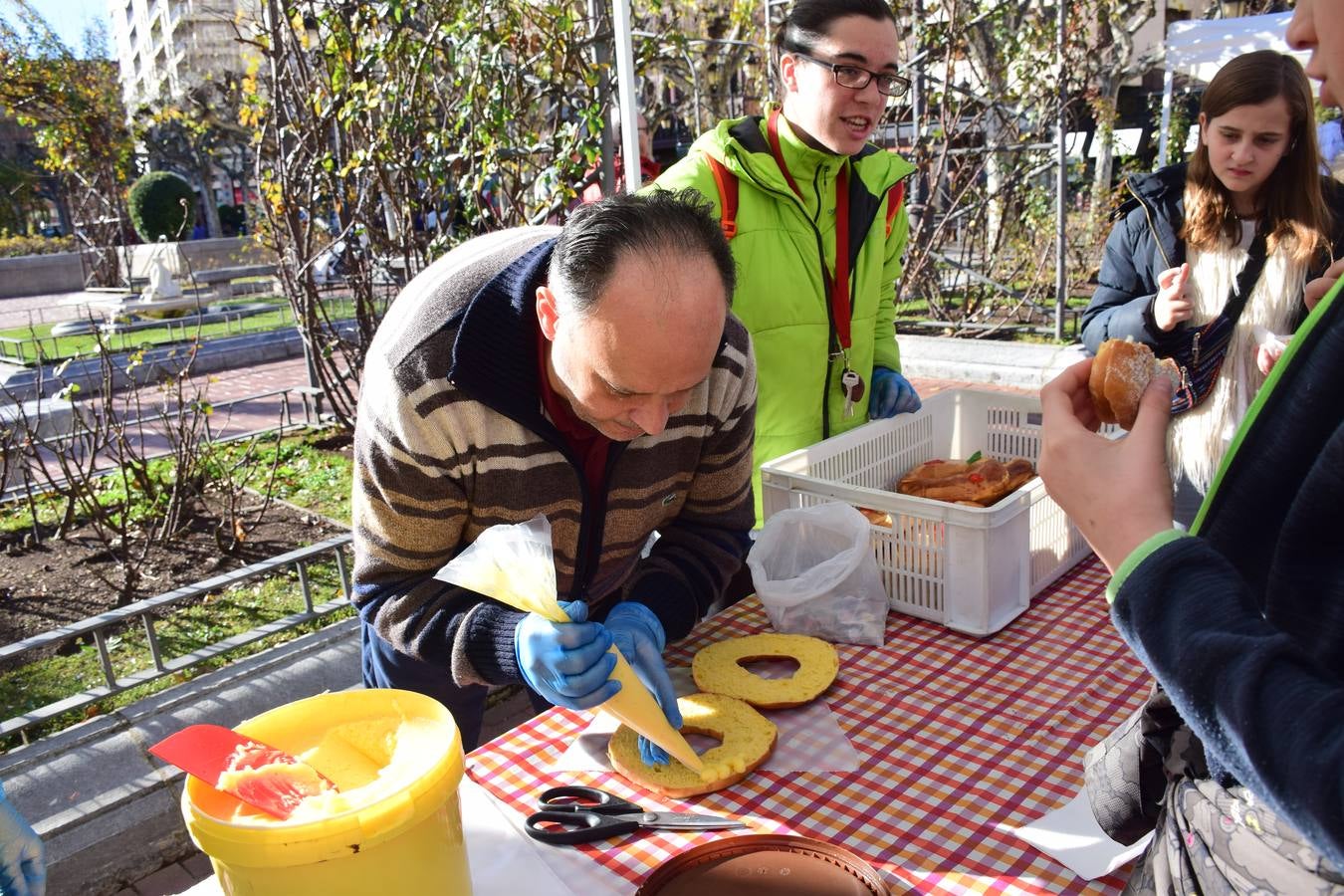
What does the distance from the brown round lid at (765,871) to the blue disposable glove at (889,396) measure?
1645 millimetres

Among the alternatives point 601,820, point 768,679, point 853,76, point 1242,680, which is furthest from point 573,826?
point 853,76

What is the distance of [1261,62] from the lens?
2828mm

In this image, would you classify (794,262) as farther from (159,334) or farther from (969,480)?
(159,334)

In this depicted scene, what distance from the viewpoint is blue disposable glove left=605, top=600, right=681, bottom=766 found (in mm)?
1527

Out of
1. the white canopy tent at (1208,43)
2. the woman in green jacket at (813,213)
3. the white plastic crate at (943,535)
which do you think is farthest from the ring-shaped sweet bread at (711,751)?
the white canopy tent at (1208,43)

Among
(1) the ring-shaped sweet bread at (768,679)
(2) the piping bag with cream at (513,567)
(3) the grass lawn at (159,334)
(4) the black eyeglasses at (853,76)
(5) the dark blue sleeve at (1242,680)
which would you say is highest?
(4) the black eyeglasses at (853,76)

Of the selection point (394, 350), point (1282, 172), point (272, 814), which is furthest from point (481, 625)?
point (1282, 172)

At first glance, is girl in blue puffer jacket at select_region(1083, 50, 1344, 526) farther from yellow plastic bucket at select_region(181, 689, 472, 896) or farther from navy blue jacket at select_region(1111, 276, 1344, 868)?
yellow plastic bucket at select_region(181, 689, 472, 896)

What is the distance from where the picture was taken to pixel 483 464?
1735 millimetres

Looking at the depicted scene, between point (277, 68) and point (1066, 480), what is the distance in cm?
539

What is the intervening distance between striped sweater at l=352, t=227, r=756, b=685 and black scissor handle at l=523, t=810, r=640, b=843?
27cm

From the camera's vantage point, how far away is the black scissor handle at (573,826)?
1.36m

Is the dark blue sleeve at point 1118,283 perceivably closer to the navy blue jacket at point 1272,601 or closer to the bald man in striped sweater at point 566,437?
the bald man in striped sweater at point 566,437

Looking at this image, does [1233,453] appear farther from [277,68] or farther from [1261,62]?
[277,68]
